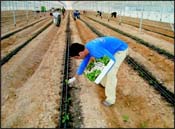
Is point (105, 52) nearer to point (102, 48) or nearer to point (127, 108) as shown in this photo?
point (102, 48)

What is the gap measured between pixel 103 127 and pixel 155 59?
6.58 metres

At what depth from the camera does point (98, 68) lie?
555cm

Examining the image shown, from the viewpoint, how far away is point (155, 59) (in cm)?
1132

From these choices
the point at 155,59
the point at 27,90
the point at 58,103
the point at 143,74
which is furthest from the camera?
the point at 155,59

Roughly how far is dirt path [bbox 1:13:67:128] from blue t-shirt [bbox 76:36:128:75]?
1.34 metres

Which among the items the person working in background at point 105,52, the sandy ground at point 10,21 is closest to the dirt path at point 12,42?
the sandy ground at point 10,21

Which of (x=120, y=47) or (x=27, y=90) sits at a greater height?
(x=120, y=47)

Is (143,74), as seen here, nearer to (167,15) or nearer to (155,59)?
(155,59)

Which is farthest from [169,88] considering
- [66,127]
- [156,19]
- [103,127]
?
[156,19]

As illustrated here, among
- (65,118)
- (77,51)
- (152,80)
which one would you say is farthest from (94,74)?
(152,80)

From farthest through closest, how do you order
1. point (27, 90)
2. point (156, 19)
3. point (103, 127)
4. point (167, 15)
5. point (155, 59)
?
1. point (156, 19)
2. point (167, 15)
3. point (155, 59)
4. point (27, 90)
5. point (103, 127)

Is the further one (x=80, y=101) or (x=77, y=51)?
(x=80, y=101)

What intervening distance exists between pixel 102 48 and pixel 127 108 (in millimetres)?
1673

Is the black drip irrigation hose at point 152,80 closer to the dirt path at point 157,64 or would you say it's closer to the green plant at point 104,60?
the dirt path at point 157,64
